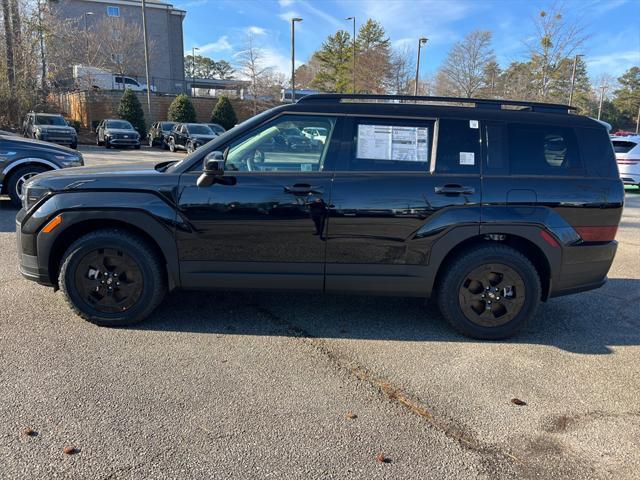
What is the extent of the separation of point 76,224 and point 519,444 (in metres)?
3.53

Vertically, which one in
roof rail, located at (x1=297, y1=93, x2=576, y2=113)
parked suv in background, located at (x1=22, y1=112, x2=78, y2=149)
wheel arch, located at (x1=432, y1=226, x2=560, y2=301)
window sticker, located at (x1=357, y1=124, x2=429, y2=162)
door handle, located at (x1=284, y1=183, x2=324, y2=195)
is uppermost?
parked suv in background, located at (x1=22, y1=112, x2=78, y2=149)

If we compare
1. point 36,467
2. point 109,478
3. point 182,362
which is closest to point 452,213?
point 182,362

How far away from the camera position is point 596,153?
388 cm

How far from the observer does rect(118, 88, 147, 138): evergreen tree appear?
1232 inches

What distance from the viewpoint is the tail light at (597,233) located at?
3879 mm

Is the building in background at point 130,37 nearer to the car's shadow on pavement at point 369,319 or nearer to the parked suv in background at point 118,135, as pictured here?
the parked suv in background at point 118,135

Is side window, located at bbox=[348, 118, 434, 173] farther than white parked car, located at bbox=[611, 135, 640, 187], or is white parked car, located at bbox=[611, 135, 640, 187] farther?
white parked car, located at bbox=[611, 135, 640, 187]

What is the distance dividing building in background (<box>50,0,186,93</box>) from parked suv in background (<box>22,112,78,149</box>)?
23.5 meters

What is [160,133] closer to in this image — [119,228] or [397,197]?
[119,228]

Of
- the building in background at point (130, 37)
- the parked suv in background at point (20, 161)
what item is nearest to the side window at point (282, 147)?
the parked suv in background at point (20, 161)

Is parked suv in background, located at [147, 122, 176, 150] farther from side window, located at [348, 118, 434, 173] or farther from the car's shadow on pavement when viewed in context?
side window, located at [348, 118, 434, 173]

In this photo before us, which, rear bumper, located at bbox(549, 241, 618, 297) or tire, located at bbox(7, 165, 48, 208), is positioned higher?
tire, located at bbox(7, 165, 48, 208)

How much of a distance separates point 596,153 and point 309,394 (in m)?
2.93

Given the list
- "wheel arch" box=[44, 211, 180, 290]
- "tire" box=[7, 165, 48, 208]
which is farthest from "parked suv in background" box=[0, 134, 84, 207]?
"wheel arch" box=[44, 211, 180, 290]
